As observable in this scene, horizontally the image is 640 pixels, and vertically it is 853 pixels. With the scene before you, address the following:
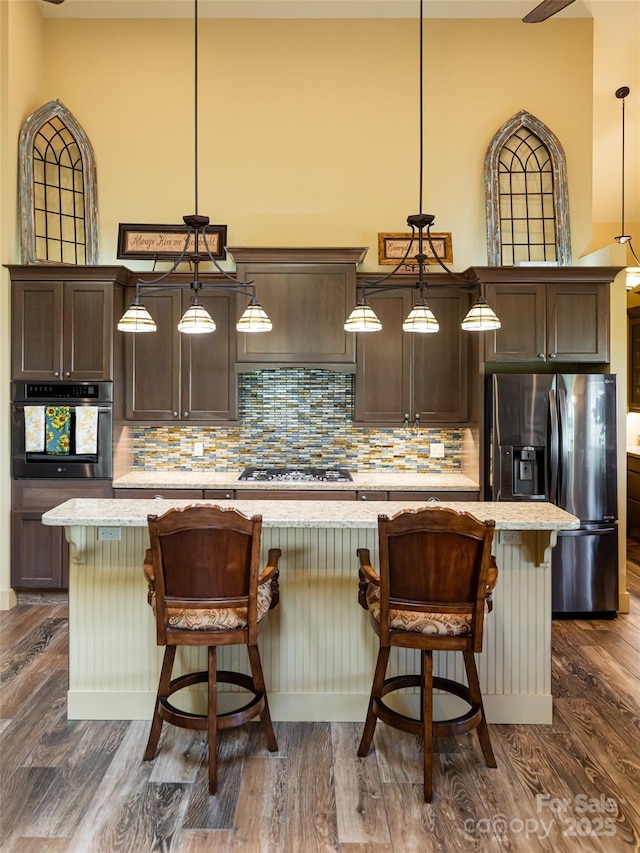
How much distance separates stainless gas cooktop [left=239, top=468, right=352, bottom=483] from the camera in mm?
4055

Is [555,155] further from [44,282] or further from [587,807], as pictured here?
[587,807]

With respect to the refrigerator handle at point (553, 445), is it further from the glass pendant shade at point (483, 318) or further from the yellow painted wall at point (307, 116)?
the glass pendant shade at point (483, 318)

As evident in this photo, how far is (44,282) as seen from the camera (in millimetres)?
4035

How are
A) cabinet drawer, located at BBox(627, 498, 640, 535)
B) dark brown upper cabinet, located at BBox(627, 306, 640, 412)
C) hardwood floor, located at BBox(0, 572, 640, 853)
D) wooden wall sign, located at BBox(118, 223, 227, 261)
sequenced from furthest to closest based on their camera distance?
dark brown upper cabinet, located at BBox(627, 306, 640, 412)
cabinet drawer, located at BBox(627, 498, 640, 535)
wooden wall sign, located at BBox(118, 223, 227, 261)
hardwood floor, located at BBox(0, 572, 640, 853)

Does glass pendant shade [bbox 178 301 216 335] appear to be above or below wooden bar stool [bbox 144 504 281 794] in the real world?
above

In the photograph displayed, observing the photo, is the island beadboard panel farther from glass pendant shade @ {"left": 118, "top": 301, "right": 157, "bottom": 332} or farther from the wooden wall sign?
the wooden wall sign

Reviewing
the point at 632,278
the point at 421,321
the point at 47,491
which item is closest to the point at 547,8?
the point at 421,321

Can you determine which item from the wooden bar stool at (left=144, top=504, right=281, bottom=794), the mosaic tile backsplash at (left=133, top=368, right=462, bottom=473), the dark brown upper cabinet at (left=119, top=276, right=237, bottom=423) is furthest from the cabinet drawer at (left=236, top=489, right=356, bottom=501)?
the wooden bar stool at (left=144, top=504, right=281, bottom=794)

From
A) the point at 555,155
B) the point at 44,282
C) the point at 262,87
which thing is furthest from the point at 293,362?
the point at 555,155

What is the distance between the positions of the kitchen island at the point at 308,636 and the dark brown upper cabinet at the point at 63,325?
1765 millimetres

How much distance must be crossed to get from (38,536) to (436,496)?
9.48 feet

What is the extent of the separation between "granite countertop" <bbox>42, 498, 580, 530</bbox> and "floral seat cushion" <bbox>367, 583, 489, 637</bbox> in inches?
15.0

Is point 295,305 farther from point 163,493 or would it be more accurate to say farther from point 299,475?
point 163,493

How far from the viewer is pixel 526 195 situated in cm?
439
